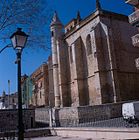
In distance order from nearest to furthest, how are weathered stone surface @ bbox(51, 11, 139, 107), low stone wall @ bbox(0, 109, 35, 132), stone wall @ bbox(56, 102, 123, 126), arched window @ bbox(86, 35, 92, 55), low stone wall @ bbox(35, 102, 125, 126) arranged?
low stone wall @ bbox(35, 102, 125, 126), stone wall @ bbox(56, 102, 123, 126), low stone wall @ bbox(0, 109, 35, 132), weathered stone surface @ bbox(51, 11, 139, 107), arched window @ bbox(86, 35, 92, 55)

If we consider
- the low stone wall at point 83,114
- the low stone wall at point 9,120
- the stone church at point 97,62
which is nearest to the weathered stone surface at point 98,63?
the stone church at point 97,62

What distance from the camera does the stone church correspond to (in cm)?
2852

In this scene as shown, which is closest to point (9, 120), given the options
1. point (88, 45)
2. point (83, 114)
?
point (83, 114)

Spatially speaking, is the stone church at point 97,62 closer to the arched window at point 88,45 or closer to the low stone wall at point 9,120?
the arched window at point 88,45

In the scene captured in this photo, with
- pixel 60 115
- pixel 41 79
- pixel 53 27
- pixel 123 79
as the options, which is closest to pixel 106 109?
pixel 60 115

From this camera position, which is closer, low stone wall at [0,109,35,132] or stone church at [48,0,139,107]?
low stone wall at [0,109,35,132]

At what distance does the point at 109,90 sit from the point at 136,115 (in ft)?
39.2

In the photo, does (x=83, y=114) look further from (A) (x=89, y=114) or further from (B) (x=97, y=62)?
(B) (x=97, y=62)

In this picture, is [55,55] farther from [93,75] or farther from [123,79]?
[123,79]

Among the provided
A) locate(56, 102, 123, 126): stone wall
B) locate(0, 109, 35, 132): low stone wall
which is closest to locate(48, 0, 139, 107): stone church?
locate(56, 102, 123, 126): stone wall

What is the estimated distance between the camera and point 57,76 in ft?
126

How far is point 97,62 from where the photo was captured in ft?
94.7

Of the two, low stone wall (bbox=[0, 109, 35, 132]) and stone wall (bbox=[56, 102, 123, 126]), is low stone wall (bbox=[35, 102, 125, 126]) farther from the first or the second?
low stone wall (bbox=[0, 109, 35, 132])

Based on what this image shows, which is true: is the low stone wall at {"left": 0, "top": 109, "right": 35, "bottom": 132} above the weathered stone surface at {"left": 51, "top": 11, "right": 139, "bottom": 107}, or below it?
below
